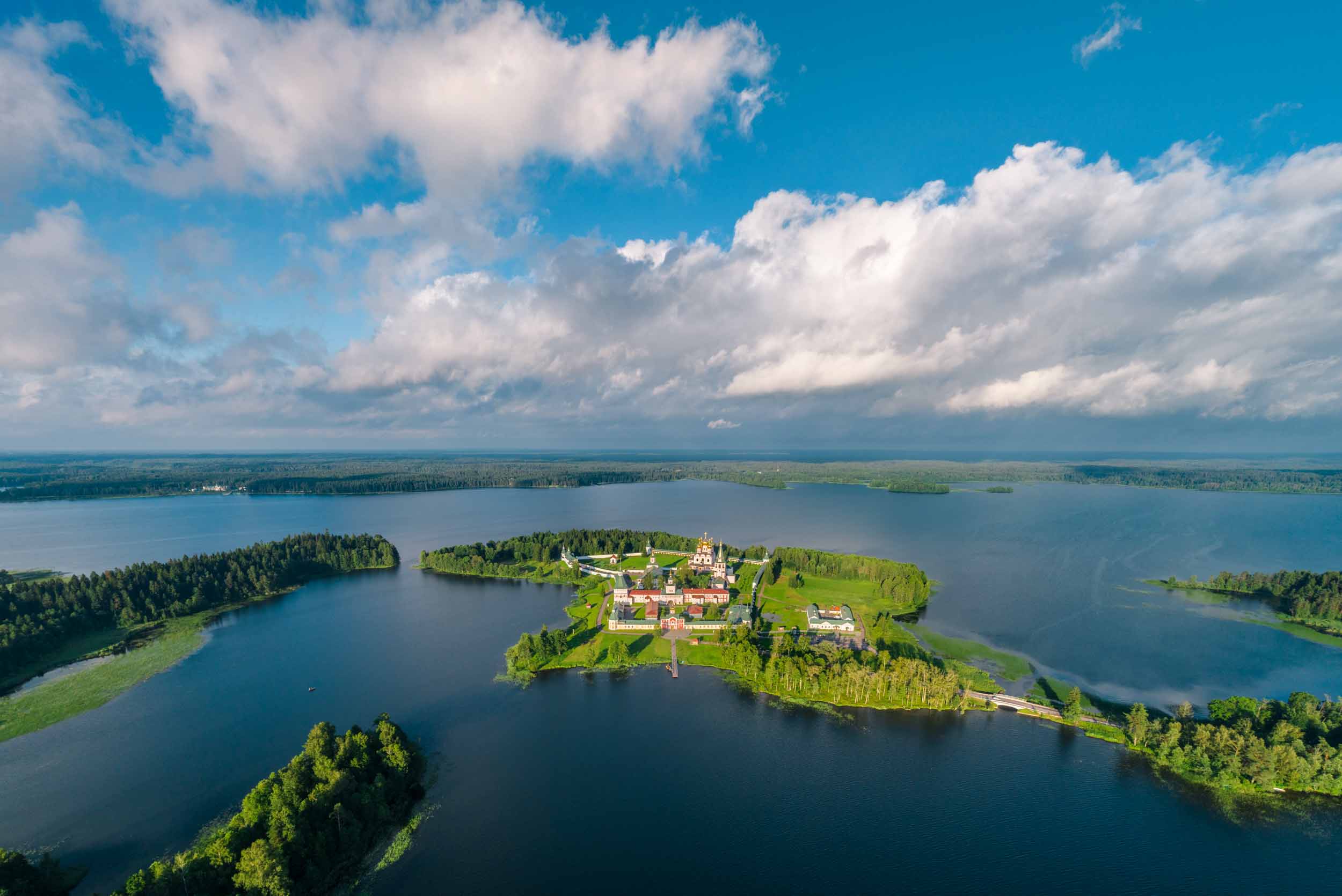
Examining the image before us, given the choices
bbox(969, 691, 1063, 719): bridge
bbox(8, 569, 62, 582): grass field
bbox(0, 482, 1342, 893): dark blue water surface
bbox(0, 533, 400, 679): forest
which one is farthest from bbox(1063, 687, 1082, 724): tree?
bbox(8, 569, 62, 582): grass field

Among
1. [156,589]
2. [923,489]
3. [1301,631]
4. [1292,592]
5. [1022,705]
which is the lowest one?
[1301,631]

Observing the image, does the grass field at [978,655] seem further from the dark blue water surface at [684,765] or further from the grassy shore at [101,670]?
the grassy shore at [101,670]

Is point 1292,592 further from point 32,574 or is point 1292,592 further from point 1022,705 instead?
point 32,574

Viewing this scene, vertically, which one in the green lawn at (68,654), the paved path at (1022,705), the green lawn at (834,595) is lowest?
the paved path at (1022,705)

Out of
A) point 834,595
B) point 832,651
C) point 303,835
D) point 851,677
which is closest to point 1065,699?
point 851,677

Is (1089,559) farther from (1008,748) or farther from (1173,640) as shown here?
(1008,748)

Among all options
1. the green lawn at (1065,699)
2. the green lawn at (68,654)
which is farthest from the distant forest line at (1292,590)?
the green lawn at (68,654)

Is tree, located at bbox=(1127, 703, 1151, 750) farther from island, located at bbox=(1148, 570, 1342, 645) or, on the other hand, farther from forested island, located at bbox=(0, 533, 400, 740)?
forested island, located at bbox=(0, 533, 400, 740)
